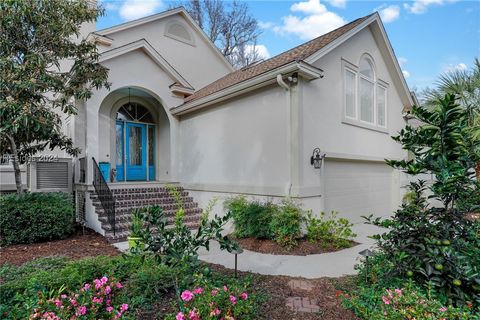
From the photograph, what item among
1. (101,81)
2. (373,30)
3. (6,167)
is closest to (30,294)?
(101,81)

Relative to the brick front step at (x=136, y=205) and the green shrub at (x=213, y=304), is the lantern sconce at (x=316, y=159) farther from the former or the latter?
the green shrub at (x=213, y=304)

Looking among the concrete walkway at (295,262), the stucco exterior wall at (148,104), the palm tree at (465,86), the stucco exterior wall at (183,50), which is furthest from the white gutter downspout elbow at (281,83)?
the stucco exterior wall at (183,50)

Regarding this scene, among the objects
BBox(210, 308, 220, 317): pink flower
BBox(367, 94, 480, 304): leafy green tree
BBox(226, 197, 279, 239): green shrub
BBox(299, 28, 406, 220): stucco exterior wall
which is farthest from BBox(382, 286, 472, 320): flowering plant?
BBox(299, 28, 406, 220): stucco exterior wall

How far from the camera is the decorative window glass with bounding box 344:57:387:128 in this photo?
8695 millimetres

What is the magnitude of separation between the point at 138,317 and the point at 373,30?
1081cm

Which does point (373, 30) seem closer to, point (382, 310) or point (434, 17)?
point (434, 17)

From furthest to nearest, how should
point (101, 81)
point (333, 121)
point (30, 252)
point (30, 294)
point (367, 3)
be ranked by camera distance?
point (367, 3), point (333, 121), point (101, 81), point (30, 252), point (30, 294)

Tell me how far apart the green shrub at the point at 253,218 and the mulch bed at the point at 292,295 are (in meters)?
2.03

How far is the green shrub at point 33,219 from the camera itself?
636 cm

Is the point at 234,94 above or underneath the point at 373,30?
underneath

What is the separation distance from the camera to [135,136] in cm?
1152

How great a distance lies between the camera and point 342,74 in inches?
327

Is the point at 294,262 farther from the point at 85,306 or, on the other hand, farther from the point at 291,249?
the point at 85,306

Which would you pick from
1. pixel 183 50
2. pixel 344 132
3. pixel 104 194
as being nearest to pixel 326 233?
pixel 344 132
